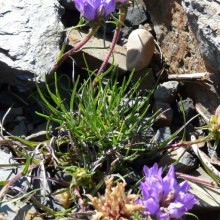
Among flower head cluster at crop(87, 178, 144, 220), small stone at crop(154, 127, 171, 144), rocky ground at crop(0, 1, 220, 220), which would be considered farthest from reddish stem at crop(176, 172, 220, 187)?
flower head cluster at crop(87, 178, 144, 220)

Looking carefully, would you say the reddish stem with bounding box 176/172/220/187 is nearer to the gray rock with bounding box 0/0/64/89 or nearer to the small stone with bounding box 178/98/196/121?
the small stone with bounding box 178/98/196/121

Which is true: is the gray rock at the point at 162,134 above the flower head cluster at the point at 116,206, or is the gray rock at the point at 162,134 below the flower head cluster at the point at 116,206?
below

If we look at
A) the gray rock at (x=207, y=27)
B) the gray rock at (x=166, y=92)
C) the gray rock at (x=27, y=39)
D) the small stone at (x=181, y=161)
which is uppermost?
the gray rock at (x=207, y=27)

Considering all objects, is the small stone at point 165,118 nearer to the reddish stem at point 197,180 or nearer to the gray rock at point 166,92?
the gray rock at point 166,92

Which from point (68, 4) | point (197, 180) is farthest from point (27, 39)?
point (197, 180)

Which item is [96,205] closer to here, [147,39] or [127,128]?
[127,128]

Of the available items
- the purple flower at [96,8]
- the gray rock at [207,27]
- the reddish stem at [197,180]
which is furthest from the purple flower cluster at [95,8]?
the reddish stem at [197,180]

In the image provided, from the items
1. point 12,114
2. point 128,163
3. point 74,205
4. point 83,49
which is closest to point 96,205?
point 74,205
